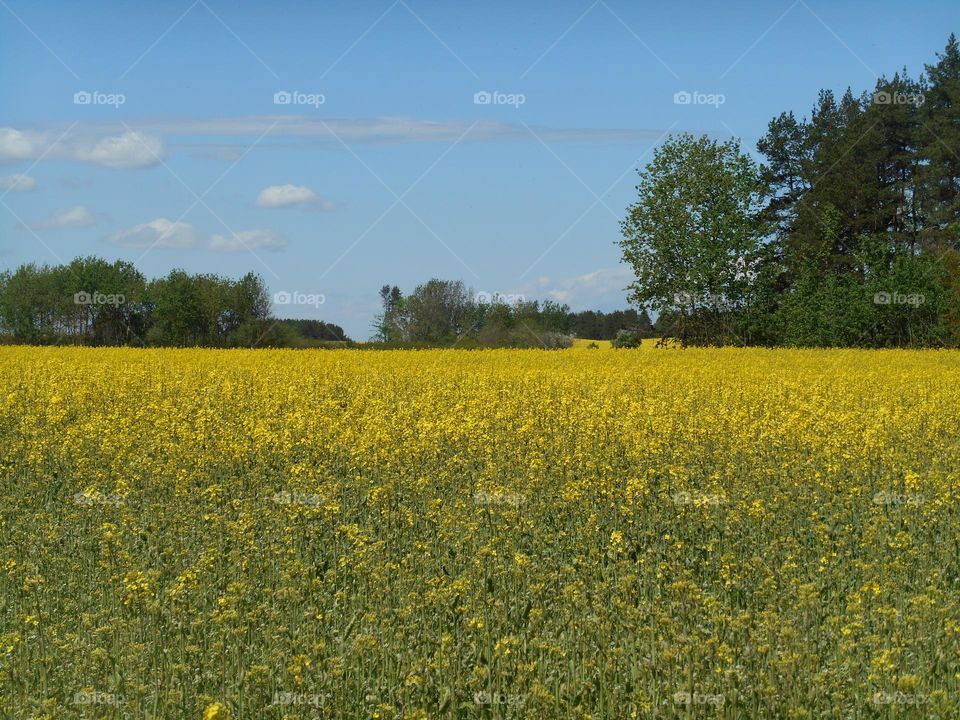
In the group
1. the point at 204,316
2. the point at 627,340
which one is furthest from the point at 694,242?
the point at 204,316

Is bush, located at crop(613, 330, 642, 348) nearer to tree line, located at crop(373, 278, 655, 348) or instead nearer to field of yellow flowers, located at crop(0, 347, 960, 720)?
tree line, located at crop(373, 278, 655, 348)

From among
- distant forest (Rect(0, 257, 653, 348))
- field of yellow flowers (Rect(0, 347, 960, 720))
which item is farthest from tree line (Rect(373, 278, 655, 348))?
field of yellow flowers (Rect(0, 347, 960, 720))

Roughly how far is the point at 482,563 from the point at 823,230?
6071 centimetres

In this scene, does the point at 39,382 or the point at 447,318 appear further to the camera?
the point at 447,318

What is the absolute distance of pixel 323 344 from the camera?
2175 inches

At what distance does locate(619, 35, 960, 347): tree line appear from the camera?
5031 centimetres

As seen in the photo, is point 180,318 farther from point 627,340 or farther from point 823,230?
point 823,230

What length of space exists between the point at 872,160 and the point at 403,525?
207 ft

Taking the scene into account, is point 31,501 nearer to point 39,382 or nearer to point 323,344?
point 39,382

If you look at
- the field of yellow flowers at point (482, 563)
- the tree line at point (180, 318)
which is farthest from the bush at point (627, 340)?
the field of yellow flowers at point (482, 563)

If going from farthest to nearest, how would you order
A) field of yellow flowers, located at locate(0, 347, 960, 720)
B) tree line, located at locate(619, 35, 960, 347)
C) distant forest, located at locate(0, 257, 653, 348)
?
distant forest, located at locate(0, 257, 653, 348)
tree line, located at locate(619, 35, 960, 347)
field of yellow flowers, located at locate(0, 347, 960, 720)

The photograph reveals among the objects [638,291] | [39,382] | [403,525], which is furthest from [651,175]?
[403,525]

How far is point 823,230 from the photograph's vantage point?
64.4m

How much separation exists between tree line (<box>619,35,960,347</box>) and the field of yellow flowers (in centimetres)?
3453
